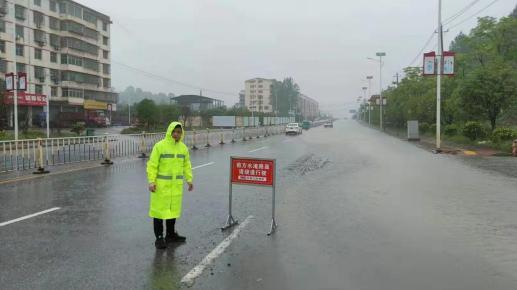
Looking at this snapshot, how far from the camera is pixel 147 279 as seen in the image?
5.16 meters

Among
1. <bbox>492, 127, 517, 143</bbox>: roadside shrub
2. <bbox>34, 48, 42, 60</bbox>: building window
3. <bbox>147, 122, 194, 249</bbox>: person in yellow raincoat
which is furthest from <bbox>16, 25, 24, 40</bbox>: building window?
<bbox>147, 122, 194, 249</bbox>: person in yellow raincoat

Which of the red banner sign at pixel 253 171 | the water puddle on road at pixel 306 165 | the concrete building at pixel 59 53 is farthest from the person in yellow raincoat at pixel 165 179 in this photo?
the concrete building at pixel 59 53

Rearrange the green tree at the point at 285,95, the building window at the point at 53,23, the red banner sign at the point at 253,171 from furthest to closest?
1. the green tree at the point at 285,95
2. the building window at the point at 53,23
3. the red banner sign at the point at 253,171

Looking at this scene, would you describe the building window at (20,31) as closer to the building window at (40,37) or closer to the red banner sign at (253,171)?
the building window at (40,37)

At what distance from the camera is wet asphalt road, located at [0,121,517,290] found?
17.1ft

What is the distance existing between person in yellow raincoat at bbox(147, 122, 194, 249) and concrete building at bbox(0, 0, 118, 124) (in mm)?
53698

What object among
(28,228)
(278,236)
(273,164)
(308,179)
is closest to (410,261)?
(278,236)

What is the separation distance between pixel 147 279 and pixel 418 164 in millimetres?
14769

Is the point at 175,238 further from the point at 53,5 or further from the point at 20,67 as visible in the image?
the point at 53,5

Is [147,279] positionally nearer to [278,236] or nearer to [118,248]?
[118,248]

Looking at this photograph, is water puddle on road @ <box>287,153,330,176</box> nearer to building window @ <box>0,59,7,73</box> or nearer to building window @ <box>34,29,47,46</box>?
building window @ <box>0,59,7,73</box>

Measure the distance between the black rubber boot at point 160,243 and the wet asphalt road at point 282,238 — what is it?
0.12 m

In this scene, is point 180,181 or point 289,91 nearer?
point 180,181

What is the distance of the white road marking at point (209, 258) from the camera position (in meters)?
5.15
